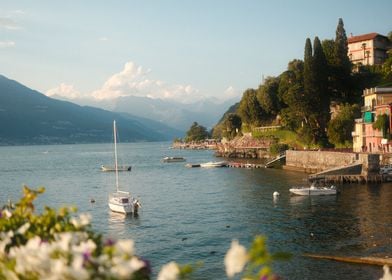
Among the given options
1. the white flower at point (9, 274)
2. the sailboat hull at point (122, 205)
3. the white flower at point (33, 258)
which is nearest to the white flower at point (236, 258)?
the white flower at point (33, 258)

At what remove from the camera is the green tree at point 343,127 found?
95.1 m

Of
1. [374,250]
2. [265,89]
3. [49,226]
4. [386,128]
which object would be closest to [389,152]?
[386,128]

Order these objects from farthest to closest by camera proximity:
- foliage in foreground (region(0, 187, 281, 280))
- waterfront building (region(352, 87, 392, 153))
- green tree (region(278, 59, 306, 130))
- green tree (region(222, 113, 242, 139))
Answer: green tree (region(222, 113, 242, 139)) → green tree (region(278, 59, 306, 130)) → waterfront building (region(352, 87, 392, 153)) → foliage in foreground (region(0, 187, 281, 280))

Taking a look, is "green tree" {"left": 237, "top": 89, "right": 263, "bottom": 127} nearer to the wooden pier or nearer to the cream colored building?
the cream colored building

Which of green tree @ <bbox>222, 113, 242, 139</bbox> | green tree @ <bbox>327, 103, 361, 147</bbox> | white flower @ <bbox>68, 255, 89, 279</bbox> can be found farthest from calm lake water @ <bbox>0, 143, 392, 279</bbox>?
green tree @ <bbox>222, 113, 242, 139</bbox>

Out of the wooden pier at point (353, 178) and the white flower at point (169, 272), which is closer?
the white flower at point (169, 272)

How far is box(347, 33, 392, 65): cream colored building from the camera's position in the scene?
409ft

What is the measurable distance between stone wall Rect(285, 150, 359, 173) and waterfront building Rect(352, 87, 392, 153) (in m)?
5.55

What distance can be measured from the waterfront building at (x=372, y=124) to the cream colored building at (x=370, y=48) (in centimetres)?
4198

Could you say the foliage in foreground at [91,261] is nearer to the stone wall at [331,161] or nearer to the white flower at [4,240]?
the white flower at [4,240]

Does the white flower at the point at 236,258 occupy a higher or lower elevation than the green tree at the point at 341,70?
lower

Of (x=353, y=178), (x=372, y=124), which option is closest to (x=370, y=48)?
(x=372, y=124)

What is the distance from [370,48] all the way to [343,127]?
40078 mm

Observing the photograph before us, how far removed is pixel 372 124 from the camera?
80812mm
